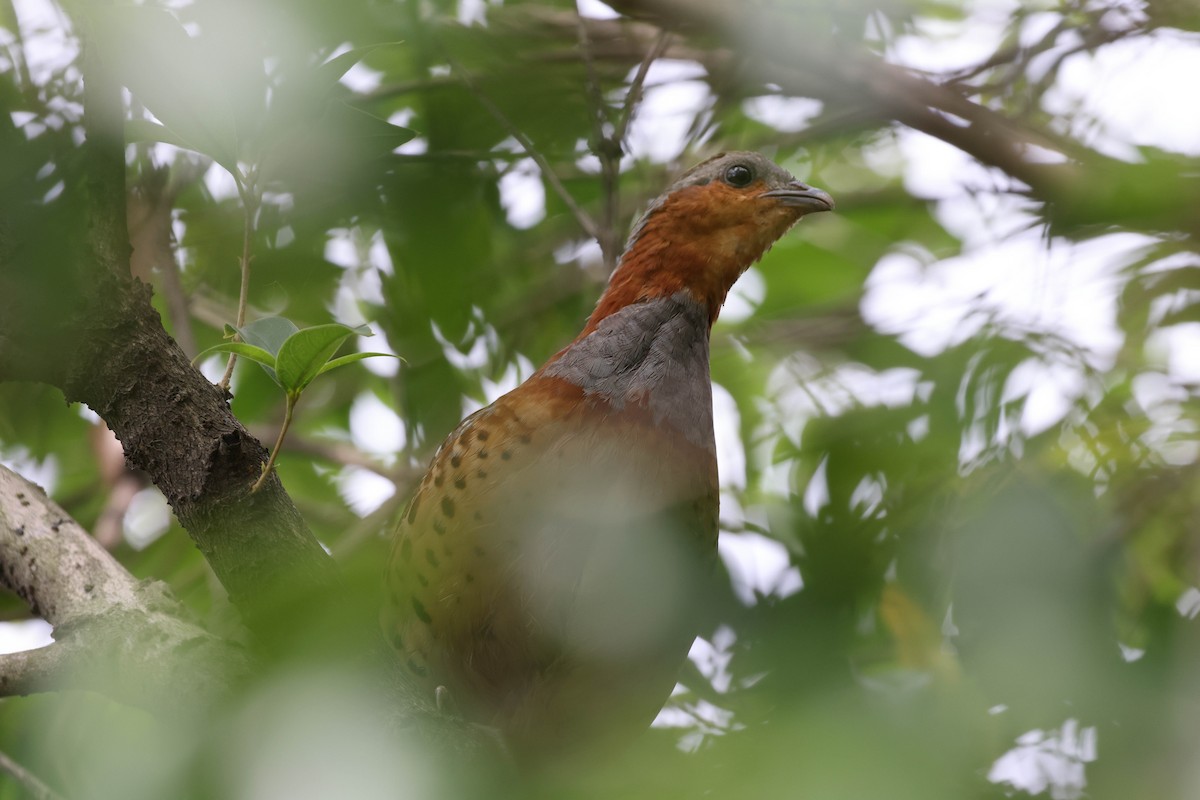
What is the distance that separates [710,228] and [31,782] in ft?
8.04

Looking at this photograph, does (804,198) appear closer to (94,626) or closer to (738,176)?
(738,176)

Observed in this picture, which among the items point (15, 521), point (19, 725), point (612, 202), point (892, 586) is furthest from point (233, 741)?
point (612, 202)

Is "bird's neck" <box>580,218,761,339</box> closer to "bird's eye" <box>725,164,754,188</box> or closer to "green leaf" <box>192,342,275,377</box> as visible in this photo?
"bird's eye" <box>725,164,754,188</box>

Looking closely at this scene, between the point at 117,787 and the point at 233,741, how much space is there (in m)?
0.29

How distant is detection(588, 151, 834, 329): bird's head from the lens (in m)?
3.58

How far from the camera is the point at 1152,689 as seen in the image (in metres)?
1.33

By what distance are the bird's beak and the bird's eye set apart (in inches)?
3.5

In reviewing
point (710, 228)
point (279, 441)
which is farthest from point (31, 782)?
point (710, 228)

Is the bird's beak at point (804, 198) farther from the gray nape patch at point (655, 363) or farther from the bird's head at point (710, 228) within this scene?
the gray nape patch at point (655, 363)

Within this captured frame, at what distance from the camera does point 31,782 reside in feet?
7.09

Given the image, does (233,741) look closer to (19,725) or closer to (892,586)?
(892,586)

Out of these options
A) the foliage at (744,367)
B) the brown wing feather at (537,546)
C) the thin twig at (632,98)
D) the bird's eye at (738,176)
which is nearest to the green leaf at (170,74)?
the foliage at (744,367)

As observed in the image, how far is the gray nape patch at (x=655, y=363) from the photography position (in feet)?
10.2

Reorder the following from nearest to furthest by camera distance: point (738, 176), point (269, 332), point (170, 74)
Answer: point (170, 74), point (269, 332), point (738, 176)
